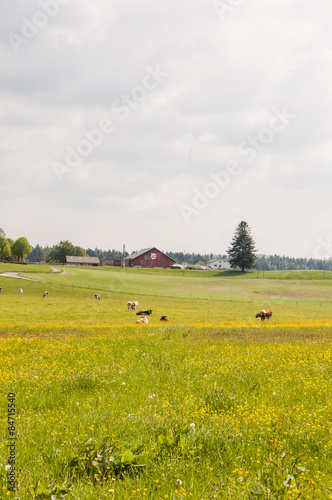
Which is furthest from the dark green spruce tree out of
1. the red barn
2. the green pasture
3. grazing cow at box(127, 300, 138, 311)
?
grazing cow at box(127, 300, 138, 311)

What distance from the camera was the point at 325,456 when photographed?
5.27 meters

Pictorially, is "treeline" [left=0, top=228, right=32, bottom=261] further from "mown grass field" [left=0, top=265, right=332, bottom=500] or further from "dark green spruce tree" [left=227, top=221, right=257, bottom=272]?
"mown grass field" [left=0, top=265, right=332, bottom=500]

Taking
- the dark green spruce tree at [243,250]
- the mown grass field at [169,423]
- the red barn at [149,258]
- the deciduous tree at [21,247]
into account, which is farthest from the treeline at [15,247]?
the mown grass field at [169,423]

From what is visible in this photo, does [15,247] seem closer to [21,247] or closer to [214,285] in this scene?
[21,247]

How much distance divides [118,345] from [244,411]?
8.04 meters

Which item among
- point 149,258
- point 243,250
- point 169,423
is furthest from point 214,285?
point 169,423

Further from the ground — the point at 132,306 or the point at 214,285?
the point at 132,306

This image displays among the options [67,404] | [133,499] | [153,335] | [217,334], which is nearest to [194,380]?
[67,404]

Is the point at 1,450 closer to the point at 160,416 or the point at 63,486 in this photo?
the point at 63,486

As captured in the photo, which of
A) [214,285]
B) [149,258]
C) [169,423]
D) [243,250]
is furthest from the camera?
[149,258]

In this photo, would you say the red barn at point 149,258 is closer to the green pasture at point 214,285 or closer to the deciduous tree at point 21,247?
the green pasture at point 214,285

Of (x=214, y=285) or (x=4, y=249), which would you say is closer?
(x=214, y=285)

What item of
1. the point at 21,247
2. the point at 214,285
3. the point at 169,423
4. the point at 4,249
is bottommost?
the point at 214,285

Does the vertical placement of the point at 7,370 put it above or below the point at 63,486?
below
